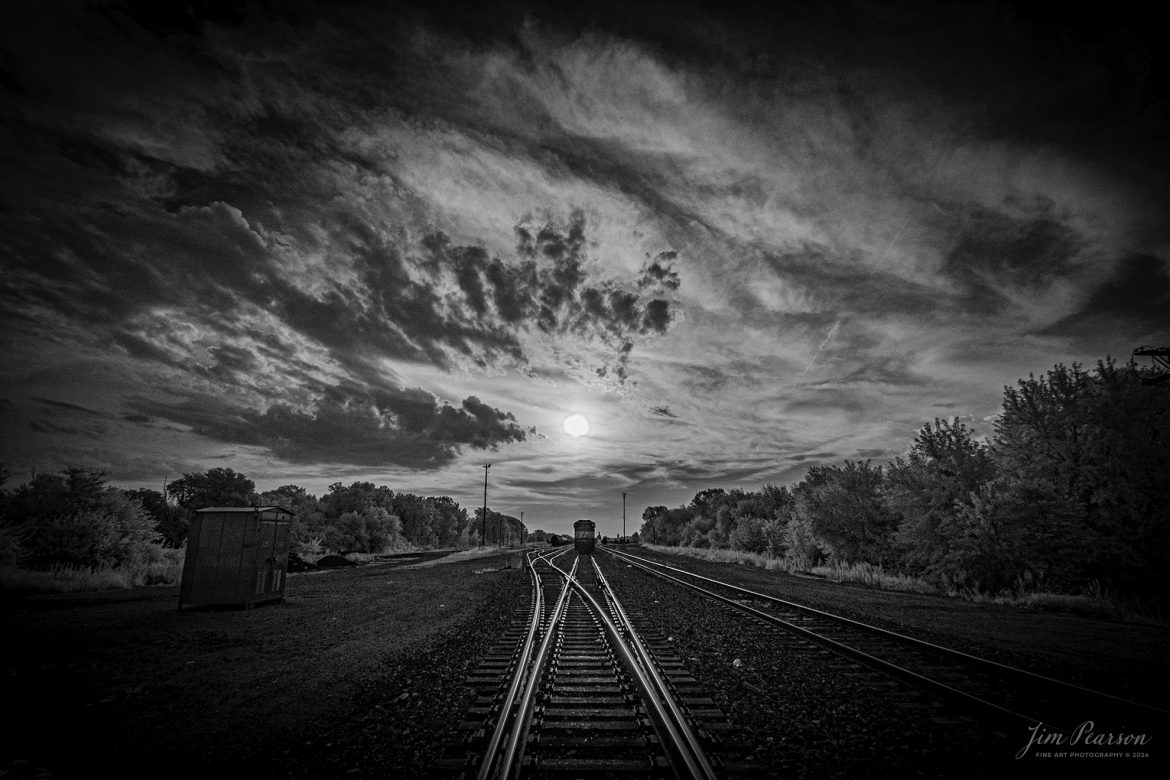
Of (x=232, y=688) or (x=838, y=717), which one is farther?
(x=232, y=688)

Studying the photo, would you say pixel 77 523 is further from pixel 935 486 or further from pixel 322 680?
pixel 935 486

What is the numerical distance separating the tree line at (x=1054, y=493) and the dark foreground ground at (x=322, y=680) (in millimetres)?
4877

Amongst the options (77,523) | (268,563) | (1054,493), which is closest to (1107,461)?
(1054,493)

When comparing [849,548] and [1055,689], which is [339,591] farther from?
[849,548]

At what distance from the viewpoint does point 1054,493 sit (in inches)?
674

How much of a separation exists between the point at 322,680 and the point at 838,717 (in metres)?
7.10

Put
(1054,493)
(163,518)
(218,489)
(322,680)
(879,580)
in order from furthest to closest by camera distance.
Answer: (218,489) → (163,518) → (879,580) → (1054,493) → (322,680)

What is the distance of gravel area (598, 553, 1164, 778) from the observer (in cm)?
445

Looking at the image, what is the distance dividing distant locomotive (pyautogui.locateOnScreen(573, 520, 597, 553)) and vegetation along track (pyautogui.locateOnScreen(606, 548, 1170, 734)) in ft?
132

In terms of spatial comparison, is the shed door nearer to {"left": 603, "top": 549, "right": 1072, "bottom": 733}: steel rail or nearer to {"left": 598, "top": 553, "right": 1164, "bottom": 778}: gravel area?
{"left": 598, "top": 553, "right": 1164, "bottom": 778}: gravel area

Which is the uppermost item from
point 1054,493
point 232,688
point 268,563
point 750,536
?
point 1054,493

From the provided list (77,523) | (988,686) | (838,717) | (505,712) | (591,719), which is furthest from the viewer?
(77,523)

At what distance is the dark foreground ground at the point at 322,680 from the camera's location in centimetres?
462
